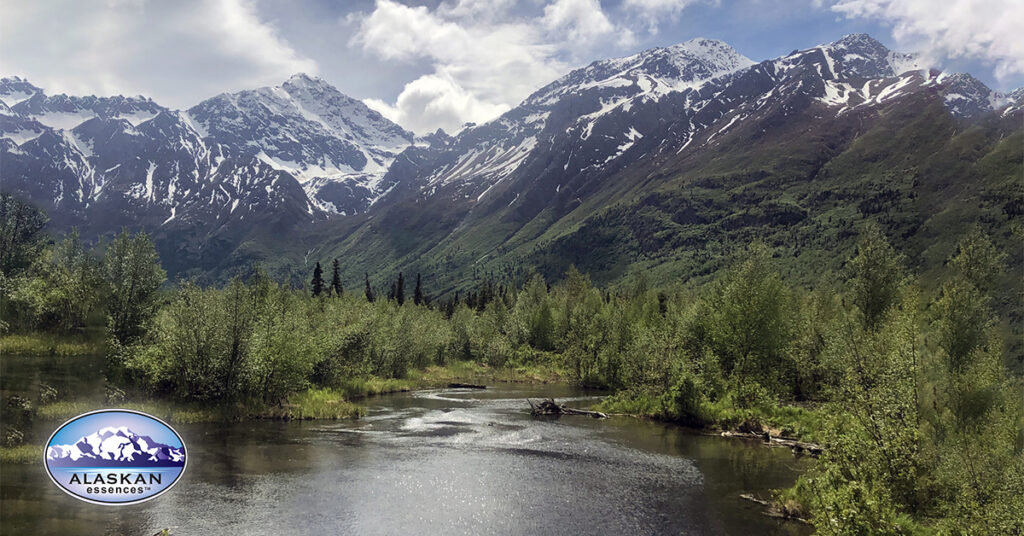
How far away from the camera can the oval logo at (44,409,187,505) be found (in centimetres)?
1848

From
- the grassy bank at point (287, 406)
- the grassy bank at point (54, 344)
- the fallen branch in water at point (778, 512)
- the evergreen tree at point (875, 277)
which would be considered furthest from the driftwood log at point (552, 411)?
the grassy bank at point (54, 344)

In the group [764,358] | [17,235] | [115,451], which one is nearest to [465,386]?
[764,358]

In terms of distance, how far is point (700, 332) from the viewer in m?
92.1

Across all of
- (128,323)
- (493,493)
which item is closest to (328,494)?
(493,493)

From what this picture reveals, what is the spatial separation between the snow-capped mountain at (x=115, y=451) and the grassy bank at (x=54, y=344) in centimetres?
7368

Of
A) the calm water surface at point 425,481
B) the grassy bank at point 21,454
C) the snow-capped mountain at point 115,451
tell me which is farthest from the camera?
the grassy bank at point 21,454

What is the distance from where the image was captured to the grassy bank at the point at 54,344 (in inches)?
3017

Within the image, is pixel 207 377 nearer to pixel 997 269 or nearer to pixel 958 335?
pixel 958 335

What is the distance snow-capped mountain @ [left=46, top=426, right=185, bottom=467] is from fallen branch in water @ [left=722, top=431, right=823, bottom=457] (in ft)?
174

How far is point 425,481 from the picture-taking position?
137ft

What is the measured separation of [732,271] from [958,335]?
2813 cm

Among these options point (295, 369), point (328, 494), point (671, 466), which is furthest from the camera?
point (295, 369)

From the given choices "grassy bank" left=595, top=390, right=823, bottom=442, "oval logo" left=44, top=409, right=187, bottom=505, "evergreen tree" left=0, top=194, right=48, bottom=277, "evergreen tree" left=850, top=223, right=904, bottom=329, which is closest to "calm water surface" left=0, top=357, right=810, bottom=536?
"grassy bank" left=595, top=390, right=823, bottom=442

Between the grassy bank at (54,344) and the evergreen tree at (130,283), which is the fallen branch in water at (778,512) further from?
the grassy bank at (54,344)
